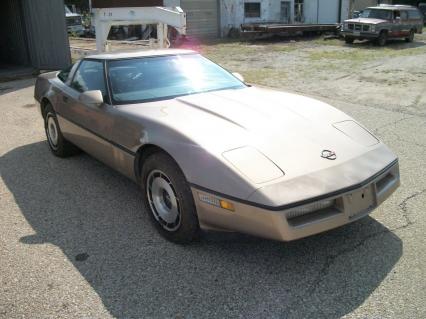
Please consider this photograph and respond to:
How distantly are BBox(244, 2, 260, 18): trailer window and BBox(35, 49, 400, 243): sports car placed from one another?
76.4 feet

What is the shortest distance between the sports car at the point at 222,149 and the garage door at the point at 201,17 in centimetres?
2113

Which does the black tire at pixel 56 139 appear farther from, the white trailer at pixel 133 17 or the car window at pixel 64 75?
the white trailer at pixel 133 17

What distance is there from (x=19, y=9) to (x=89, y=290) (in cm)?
1204

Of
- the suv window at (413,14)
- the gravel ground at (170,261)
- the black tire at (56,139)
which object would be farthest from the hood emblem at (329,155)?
the suv window at (413,14)

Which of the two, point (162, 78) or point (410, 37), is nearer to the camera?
point (162, 78)

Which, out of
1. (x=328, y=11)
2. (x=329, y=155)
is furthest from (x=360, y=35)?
(x=329, y=155)

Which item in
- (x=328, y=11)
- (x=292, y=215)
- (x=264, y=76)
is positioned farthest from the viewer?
(x=328, y=11)

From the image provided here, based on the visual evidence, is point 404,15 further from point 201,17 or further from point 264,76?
point 264,76

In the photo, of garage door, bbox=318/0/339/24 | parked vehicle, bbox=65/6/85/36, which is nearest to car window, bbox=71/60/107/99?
parked vehicle, bbox=65/6/85/36

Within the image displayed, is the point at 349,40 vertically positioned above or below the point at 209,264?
above

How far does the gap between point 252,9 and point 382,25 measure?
10.0m

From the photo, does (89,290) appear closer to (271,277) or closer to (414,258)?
(271,277)

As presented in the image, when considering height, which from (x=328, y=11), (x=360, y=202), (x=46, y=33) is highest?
(x=328, y=11)

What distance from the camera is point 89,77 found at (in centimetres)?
446
